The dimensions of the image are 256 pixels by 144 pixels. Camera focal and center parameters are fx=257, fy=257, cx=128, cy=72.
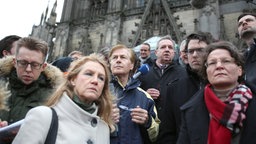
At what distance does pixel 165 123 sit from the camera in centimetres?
295

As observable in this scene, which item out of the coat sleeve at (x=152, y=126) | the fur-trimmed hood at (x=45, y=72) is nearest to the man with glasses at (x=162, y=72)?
the coat sleeve at (x=152, y=126)

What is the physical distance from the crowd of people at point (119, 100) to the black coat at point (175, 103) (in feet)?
0.04

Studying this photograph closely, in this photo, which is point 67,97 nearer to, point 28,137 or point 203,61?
point 28,137

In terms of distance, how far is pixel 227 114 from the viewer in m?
1.95

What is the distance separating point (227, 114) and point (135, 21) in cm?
1532

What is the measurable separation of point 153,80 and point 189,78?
91 cm

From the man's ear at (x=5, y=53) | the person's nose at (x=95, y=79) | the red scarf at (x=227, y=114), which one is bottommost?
the red scarf at (x=227, y=114)

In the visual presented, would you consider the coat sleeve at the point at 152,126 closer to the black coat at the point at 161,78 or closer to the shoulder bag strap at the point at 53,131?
the black coat at the point at 161,78

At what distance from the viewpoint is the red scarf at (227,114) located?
191 cm

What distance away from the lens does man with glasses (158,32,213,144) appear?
9.50ft

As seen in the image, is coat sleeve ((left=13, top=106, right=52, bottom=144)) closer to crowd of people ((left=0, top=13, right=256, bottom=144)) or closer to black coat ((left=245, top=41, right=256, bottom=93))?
crowd of people ((left=0, top=13, right=256, bottom=144))

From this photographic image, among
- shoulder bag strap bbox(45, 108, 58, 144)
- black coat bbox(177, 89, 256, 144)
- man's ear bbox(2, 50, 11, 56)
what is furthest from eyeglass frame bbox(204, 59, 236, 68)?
man's ear bbox(2, 50, 11, 56)

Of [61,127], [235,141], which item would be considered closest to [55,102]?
[61,127]

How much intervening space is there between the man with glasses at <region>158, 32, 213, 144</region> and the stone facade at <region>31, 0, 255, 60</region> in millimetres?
10226
